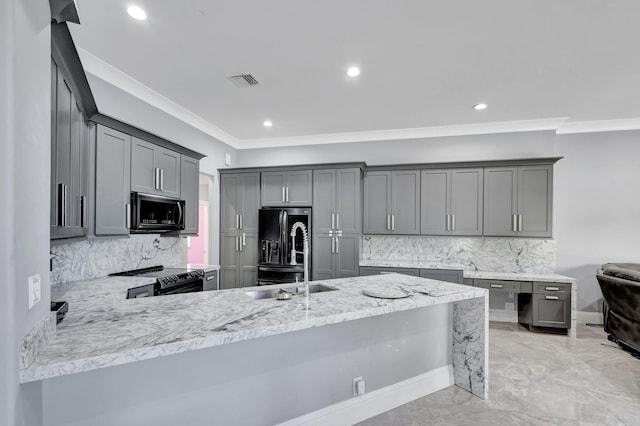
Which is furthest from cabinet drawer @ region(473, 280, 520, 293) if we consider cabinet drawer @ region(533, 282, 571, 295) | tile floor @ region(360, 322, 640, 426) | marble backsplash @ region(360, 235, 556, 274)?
tile floor @ region(360, 322, 640, 426)

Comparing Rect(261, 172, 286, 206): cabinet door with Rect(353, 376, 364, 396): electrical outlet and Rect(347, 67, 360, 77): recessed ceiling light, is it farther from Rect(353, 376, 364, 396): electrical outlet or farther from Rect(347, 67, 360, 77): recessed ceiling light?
Rect(353, 376, 364, 396): electrical outlet

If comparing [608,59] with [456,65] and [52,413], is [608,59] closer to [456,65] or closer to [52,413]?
[456,65]

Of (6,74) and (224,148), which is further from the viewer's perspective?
(224,148)

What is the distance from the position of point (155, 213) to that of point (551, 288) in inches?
198

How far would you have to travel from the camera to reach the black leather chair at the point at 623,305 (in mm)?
3304

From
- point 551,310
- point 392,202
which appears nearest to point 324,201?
point 392,202

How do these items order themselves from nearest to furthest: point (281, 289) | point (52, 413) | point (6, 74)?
point (6, 74) → point (52, 413) → point (281, 289)

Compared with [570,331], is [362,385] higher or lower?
higher

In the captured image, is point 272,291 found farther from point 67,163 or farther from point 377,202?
point 377,202

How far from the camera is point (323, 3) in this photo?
85.2 inches

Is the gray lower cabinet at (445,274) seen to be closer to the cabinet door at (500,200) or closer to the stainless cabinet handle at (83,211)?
the cabinet door at (500,200)

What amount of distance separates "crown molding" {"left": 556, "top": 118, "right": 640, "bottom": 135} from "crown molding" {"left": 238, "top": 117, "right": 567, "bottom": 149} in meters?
0.29

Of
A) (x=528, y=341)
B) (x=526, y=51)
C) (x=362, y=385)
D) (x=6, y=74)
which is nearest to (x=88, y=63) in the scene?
(x=6, y=74)

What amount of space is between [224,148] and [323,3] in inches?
146
